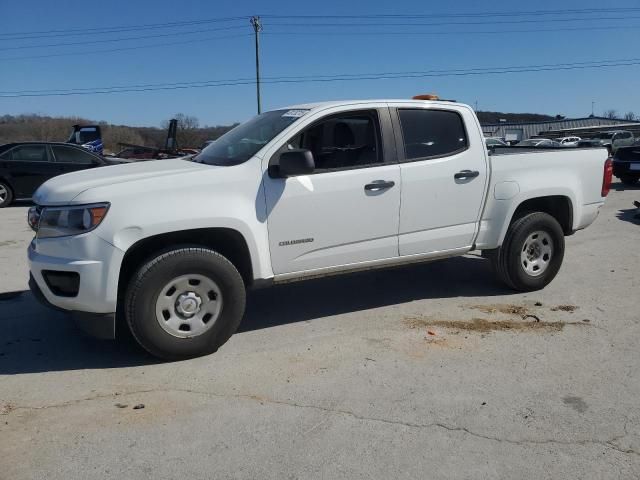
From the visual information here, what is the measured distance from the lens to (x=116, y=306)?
3994 mm

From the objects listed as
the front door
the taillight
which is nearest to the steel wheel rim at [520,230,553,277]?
the taillight

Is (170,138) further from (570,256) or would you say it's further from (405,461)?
(405,461)

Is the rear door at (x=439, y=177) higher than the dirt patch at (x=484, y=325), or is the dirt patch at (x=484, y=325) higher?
the rear door at (x=439, y=177)

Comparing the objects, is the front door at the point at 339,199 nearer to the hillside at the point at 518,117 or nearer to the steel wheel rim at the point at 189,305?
the steel wheel rim at the point at 189,305

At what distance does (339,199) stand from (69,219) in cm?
201

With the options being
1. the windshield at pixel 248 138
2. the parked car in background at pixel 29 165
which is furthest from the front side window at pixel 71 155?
the windshield at pixel 248 138

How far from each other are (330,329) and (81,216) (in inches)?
86.4

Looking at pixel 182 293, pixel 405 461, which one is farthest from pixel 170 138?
pixel 405 461

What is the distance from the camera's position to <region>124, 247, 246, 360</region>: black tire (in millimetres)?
3951

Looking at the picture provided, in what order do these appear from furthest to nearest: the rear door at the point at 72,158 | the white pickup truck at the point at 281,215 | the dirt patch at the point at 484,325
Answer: the rear door at the point at 72,158 < the dirt patch at the point at 484,325 < the white pickup truck at the point at 281,215

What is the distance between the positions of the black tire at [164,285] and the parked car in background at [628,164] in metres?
14.8

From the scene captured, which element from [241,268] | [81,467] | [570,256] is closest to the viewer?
[81,467]

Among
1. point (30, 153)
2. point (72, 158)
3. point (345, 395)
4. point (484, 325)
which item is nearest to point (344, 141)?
point (484, 325)

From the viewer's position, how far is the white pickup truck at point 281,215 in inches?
155
